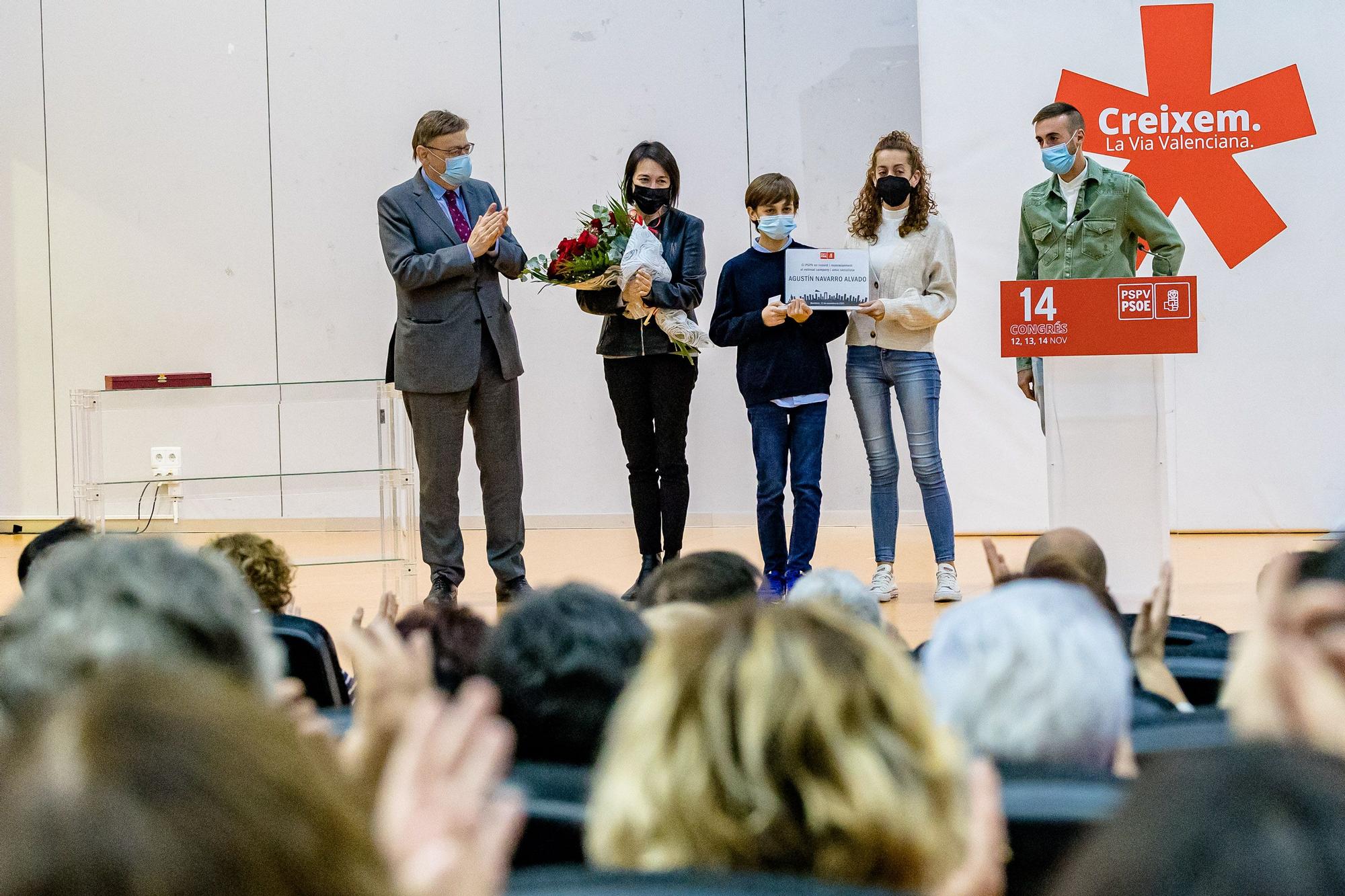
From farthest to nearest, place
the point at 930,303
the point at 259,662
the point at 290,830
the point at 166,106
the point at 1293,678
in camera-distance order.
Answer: the point at 166,106 < the point at 930,303 < the point at 259,662 < the point at 1293,678 < the point at 290,830

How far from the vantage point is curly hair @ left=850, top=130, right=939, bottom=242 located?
14.0ft

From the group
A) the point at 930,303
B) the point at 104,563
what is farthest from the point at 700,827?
the point at 930,303

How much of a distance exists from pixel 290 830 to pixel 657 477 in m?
3.97

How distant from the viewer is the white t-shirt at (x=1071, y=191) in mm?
4121

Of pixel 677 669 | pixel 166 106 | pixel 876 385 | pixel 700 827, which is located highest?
pixel 166 106

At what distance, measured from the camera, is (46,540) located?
8.44 feet

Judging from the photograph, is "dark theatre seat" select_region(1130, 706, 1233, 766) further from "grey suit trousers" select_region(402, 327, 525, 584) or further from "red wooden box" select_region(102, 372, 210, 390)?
"red wooden box" select_region(102, 372, 210, 390)

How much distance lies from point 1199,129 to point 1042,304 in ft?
8.70

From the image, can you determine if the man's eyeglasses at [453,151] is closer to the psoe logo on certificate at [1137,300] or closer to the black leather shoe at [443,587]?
the black leather shoe at [443,587]

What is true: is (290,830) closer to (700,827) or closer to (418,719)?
(418,719)

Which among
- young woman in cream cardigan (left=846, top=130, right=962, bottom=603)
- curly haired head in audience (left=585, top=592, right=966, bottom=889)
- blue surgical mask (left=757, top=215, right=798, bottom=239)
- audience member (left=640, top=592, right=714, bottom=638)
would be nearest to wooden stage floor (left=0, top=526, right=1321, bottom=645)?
young woman in cream cardigan (left=846, top=130, right=962, bottom=603)

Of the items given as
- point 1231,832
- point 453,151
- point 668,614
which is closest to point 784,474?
point 453,151

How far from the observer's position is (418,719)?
0.83 meters

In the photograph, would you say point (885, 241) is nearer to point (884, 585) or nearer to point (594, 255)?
point (594, 255)
